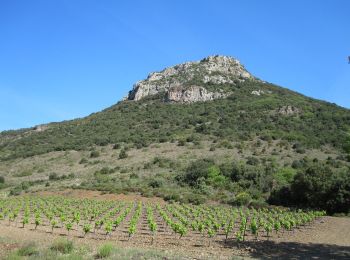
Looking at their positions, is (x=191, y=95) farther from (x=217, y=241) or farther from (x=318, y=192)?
(x=217, y=241)

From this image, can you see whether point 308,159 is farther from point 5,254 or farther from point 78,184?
point 5,254

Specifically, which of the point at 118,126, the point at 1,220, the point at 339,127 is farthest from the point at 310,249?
the point at 118,126

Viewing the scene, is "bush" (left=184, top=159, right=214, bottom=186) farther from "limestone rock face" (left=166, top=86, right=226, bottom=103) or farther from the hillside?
"limestone rock face" (left=166, top=86, right=226, bottom=103)

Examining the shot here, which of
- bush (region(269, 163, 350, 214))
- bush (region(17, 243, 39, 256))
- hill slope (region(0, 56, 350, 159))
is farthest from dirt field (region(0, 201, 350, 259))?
hill slope (region(0, 56, 350, 159))

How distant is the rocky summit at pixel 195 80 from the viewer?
88.6 meters

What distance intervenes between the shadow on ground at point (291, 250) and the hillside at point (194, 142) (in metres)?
16.0

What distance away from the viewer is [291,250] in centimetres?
1577

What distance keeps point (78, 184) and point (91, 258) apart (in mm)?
35870

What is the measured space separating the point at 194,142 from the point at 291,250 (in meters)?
45.7

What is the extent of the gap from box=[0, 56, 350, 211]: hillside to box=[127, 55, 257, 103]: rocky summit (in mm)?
272

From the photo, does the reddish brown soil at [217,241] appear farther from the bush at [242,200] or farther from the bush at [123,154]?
the bush at [123,154]

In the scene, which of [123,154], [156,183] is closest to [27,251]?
[156,183]

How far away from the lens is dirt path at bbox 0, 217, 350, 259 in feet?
47.0

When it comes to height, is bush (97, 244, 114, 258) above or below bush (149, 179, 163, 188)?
below
